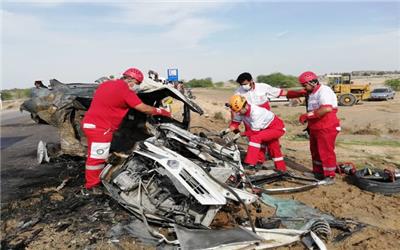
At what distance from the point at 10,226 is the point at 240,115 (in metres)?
3.71

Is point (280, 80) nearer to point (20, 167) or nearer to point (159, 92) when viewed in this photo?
point (20, 167)

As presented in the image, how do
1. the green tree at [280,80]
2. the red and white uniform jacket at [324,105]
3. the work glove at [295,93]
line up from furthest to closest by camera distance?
the green tree at [280,80] < the work glove at [295,93] < the red and white uniform jacket at [324,105]

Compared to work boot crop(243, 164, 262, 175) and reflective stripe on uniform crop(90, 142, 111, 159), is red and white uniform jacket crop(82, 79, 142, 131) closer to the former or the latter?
reflective stripe on uniform crop(90, 142, 111, 159)

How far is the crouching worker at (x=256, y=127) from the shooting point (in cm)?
597

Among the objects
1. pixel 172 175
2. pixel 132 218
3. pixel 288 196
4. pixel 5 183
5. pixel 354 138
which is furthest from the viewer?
pixel 354 138

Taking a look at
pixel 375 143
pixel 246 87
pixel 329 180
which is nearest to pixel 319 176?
pixel 329 180

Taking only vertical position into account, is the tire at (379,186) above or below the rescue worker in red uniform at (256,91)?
below

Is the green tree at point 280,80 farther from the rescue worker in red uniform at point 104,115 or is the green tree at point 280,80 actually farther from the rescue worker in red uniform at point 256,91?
the rescue worker in red uniform at point 104,115

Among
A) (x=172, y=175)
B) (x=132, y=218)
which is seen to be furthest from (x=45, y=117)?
(x=172, y=175)

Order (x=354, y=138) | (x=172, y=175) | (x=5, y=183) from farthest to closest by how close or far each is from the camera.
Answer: (x=354, y=138), (x=5, y=183), (x=172, y=175)

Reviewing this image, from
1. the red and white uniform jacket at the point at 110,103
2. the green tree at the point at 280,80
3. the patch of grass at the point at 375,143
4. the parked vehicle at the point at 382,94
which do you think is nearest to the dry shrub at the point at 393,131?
the patch of grass at the point at 375,143

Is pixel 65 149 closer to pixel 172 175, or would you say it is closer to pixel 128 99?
pixel 128 99

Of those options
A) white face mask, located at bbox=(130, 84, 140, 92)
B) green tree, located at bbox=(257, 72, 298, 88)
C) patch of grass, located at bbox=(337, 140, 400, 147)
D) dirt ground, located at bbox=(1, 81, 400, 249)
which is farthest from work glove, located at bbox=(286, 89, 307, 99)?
green tree, located at bbox=(257, 72, 298, 88)

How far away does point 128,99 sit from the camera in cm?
523
